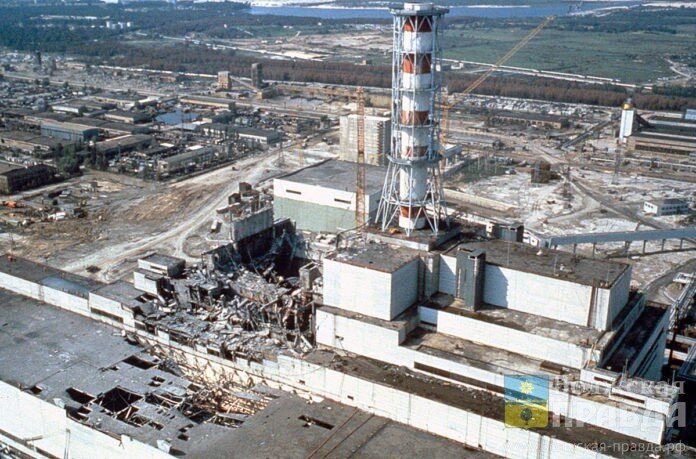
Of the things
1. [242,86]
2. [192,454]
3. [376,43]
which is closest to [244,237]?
[192,454]

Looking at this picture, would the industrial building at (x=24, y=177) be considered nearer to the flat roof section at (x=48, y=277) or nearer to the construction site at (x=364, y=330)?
the construction site at (x=364, y=330)

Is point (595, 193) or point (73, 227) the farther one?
point (595, 193)

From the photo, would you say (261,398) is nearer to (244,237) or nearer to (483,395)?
(483,395)

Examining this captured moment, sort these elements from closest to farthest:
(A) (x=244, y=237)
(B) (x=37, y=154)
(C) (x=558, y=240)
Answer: (A) (x=244, y=237), (C) (x=558, y=240), (B) (x=37, y=154)

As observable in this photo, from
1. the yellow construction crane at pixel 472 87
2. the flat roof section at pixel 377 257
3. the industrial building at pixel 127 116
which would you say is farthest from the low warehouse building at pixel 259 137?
the flat roof section at pixel 377 257

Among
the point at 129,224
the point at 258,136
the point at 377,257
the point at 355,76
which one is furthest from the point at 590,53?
the point at 377,257
